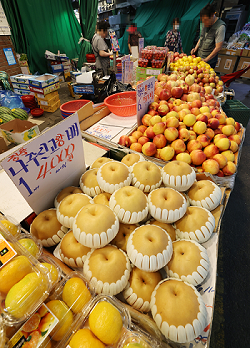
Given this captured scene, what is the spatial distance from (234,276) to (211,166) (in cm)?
137

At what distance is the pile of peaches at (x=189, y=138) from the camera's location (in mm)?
1618

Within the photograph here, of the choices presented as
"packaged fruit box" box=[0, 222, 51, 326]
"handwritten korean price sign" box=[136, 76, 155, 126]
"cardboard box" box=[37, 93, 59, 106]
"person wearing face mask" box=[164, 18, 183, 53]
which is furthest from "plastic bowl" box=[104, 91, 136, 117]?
"person wearing face mask" box=[164, 18, 183, 53]

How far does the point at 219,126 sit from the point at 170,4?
41.5ft

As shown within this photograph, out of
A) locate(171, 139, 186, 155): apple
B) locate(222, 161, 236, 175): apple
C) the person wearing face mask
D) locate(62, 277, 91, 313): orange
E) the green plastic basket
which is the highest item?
the person wearing face mask

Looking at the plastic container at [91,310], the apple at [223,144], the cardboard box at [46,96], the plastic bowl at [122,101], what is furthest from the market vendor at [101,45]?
the plastic container at [91,310]

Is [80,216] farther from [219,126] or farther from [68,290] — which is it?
[219,126]

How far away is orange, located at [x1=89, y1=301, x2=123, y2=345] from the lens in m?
0.69

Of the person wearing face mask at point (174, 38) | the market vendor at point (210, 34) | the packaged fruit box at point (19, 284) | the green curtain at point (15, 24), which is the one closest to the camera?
the packaged fruit box at point (19, 284)

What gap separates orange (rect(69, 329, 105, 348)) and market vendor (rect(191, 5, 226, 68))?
5.71 meters

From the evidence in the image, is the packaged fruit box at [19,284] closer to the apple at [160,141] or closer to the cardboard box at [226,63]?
the apple at [160,141]

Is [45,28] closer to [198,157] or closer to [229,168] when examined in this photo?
[198,157]

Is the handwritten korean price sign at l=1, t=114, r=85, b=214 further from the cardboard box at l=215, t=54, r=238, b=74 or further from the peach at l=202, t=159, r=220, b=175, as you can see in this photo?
the cardboard box at l=215, t=54, r=238, b=74

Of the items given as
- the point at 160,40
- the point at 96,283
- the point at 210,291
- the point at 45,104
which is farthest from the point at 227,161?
the point at 160,40

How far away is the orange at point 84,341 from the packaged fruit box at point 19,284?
0.19m
